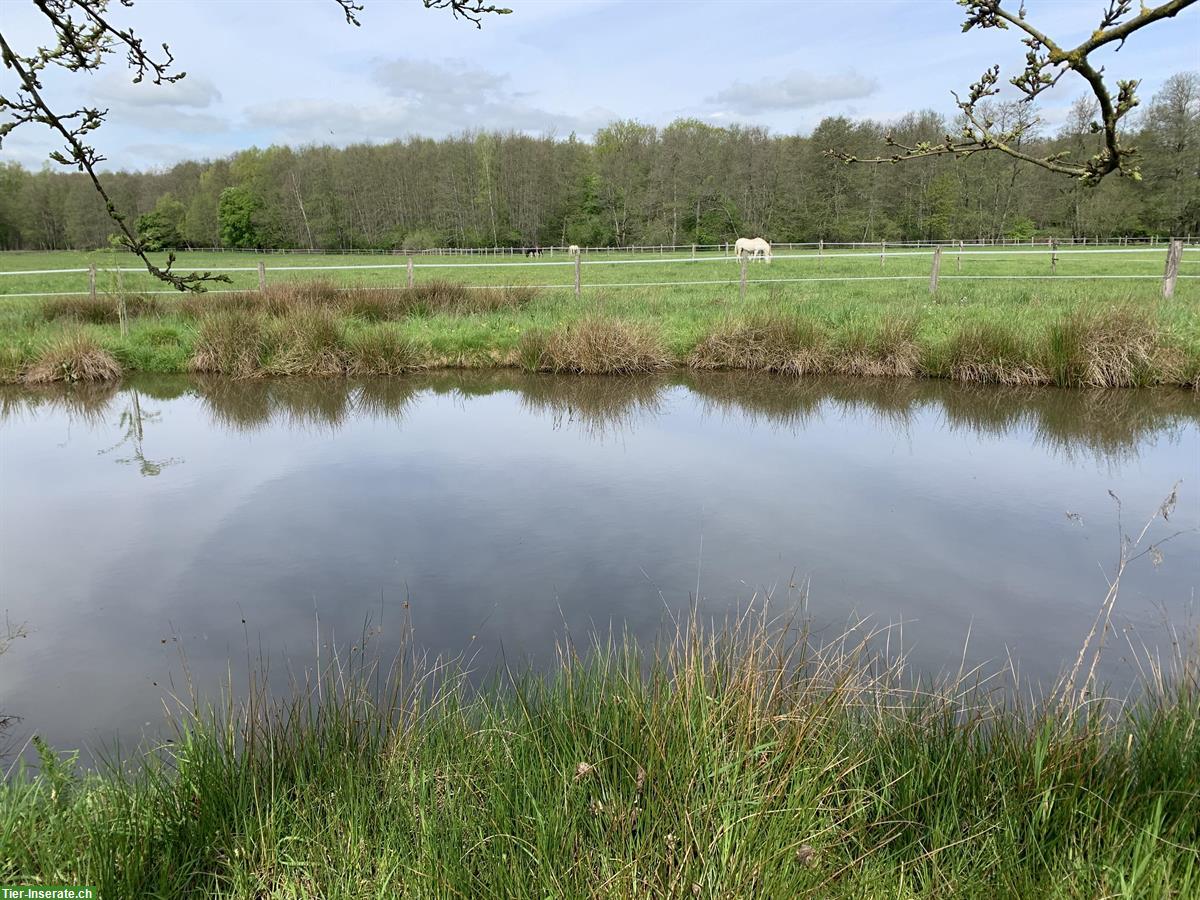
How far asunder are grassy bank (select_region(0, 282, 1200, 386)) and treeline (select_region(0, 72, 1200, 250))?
30578mm

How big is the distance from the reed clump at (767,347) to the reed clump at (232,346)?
5.98m

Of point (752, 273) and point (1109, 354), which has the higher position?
point (752, 273)

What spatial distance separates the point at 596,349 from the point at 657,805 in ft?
29.0

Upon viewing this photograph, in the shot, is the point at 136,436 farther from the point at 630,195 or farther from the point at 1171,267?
the point at 630,195

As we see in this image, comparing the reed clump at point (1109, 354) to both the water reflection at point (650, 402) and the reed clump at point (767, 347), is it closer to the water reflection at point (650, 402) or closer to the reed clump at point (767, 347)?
the water reflection at point (650, 402)

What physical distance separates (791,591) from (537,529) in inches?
68.6

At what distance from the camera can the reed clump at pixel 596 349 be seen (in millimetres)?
10703

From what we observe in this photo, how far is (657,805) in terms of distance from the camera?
2150 millimetres

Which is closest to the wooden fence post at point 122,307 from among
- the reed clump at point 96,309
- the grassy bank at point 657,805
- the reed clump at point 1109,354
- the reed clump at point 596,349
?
the reed clump at point 96,309

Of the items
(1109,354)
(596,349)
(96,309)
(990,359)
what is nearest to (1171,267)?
(1109,354)

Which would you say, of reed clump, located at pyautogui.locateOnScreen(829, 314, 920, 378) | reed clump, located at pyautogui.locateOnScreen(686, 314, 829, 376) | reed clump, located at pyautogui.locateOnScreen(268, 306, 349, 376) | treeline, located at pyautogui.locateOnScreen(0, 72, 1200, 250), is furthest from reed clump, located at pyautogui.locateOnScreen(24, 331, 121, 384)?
treeline, located at pyautogui.locateOnScreen(0, 72, 1200, 250)

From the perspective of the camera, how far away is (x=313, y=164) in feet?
198

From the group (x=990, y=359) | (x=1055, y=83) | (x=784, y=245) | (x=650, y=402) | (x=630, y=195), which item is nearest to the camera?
(x=1055, y=83)

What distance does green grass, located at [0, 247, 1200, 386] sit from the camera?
9367 millimetres
